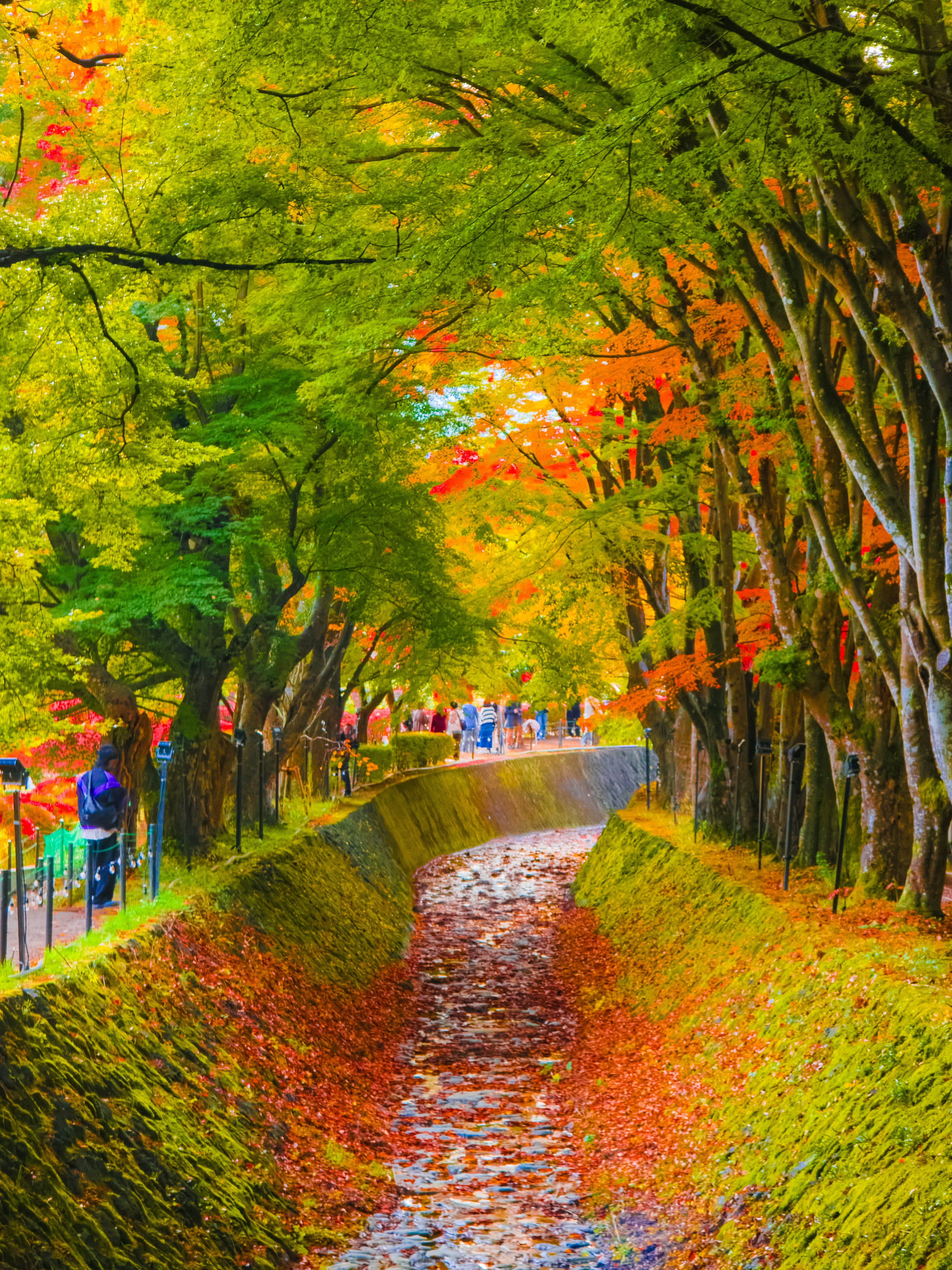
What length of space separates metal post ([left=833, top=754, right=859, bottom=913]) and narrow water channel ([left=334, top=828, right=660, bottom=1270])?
3167mm

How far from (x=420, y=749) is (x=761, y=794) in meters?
17.5

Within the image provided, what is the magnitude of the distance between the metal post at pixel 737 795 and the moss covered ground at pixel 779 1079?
5.37ft

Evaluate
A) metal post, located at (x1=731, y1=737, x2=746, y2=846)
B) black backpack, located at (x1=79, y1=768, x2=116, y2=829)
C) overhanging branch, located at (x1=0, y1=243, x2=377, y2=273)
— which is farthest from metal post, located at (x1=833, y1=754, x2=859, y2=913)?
black backpack, located at (x1=79, y1=768, x2=116, y2=829)

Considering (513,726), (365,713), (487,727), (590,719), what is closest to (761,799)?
(590,719)

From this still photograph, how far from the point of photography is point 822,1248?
6.34 metres

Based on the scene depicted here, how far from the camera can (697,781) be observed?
17.8 metres

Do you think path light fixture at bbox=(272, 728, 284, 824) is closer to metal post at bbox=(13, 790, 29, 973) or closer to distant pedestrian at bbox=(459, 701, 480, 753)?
metal post at bbox=(13, 790, 29, 973)

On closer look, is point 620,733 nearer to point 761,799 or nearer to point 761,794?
point 761,799

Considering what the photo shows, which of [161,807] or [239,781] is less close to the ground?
[239,781]

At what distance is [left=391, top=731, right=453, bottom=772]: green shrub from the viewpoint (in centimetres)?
2955

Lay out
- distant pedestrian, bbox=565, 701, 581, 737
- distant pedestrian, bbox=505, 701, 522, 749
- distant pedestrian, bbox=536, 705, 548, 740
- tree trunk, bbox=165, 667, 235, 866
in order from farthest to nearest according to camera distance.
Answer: distant pedestrian, bbox=536, 705, 548, 740, distant pedestrian, bbox=565, 701, 581, 737, distant pedestrian, bbox=505, 701, 522, 749, tree trunk, bbox=165, 667, 235, 866

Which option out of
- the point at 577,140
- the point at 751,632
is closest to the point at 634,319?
the point at 751,632

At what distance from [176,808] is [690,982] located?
21.6 ft

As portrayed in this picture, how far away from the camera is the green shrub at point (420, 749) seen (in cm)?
2955
